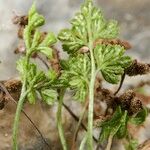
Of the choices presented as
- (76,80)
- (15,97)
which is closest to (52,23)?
(15,97)

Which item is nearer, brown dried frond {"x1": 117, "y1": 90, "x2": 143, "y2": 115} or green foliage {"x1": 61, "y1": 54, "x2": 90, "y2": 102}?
green foliage {"x1": 61, "y1": 54, "x2": 90, "y2": 102}

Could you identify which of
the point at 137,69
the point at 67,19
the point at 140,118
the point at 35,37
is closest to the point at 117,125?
the point at 140,118

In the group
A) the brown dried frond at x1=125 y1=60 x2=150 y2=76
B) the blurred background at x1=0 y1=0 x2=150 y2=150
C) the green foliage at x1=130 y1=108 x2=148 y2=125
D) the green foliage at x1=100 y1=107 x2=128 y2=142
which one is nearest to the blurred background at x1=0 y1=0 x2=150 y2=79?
the blurred background at x1=0 y1=0 x2=150 y2=150

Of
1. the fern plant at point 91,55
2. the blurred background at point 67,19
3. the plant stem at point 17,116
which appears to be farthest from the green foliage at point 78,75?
the blurred background at point 67,19

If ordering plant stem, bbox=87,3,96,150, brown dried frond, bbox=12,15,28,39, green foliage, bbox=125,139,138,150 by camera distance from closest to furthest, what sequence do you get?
plant stem, bbox=87,3,96,150, green foliage, bbox=125,139,138,150, brown dried frond, bbox=12,15,28,39

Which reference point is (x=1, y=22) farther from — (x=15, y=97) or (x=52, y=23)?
(x=15, y=97)

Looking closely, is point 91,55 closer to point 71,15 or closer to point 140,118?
point 140,118

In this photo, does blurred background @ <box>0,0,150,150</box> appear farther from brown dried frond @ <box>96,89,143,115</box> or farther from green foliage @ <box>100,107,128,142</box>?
green foliage @ <box>100,107,128,142</box>
